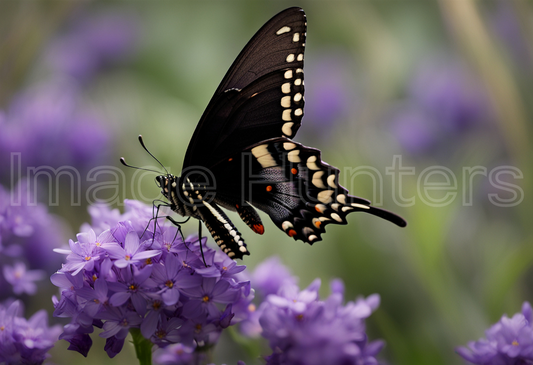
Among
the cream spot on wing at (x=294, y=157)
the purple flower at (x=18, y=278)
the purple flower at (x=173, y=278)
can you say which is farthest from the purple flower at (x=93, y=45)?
the purple flower at (x=173, y=278)

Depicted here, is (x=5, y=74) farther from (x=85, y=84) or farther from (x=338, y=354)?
(x=338, y=354)

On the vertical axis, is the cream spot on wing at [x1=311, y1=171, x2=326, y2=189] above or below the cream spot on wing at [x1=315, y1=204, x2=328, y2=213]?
above

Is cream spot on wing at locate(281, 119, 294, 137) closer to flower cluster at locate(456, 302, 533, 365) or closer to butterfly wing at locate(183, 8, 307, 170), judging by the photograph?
butterfly wing at locate(183, 8, 307, 170)

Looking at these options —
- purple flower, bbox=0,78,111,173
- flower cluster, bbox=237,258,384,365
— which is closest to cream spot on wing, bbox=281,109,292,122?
flower cluster, bbox=237,258,384,365

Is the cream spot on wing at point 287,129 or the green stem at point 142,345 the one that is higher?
the cream spot on wing at point 287,129

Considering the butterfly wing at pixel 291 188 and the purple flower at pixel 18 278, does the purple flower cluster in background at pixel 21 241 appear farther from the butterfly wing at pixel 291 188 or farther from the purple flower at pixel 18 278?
the butterfly wing at pixel 291 188

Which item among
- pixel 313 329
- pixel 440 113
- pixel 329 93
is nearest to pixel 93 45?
pixel 329 93

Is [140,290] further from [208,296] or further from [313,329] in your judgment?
[313,329]
